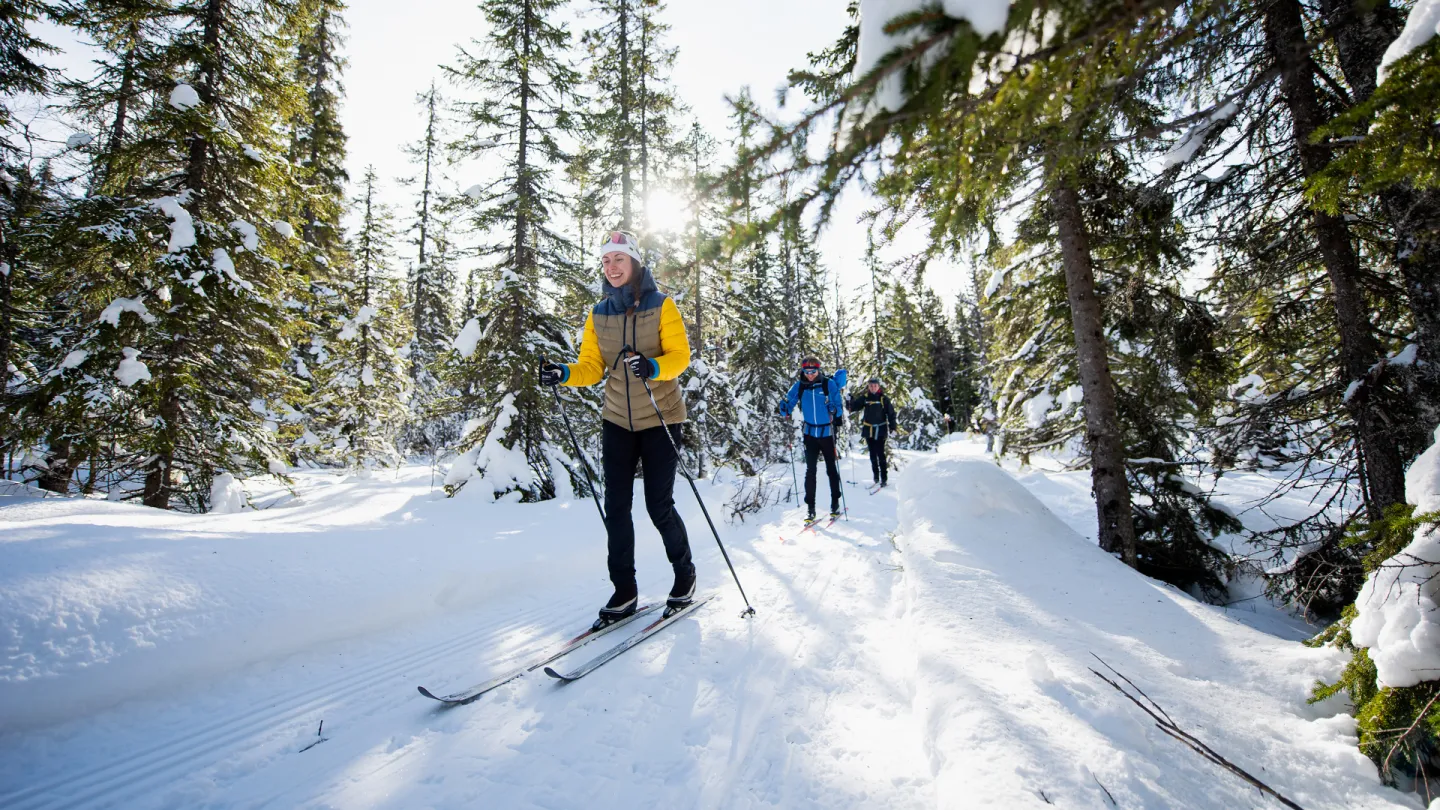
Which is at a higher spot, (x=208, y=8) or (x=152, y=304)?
(x=208, y=8)

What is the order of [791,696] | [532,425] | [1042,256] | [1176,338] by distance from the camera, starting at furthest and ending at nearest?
[532,425]
[1042,256]
[1176,338]
[791,696]

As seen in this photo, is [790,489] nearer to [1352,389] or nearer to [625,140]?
[1352,389]

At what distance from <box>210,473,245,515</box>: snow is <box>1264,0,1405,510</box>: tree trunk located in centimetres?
1298

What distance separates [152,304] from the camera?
6777 mm

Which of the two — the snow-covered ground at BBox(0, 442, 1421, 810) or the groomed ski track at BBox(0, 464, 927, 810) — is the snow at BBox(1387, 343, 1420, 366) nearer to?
the snow-covered ground at BBox(0, 442, 1421, 810)

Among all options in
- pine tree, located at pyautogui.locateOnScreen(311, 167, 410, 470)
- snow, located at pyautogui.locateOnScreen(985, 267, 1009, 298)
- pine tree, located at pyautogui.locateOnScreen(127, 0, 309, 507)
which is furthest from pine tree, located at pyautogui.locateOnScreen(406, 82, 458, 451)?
snow, located at pyautogui.locateOnScreen(985, 267, 1009, 298)

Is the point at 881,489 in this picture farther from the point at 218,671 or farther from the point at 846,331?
the point at 846,331

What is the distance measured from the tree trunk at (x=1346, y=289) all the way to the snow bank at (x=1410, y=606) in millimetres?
2872

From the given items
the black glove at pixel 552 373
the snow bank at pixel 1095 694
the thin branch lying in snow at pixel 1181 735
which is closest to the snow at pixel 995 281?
the snow bank at pixel 1095 694

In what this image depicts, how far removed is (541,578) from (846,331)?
3113cm

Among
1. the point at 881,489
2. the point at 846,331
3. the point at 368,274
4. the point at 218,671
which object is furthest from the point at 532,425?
the point at 846,331

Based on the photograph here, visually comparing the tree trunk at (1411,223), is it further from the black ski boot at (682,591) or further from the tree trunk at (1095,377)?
the black ski boot at (682,591)

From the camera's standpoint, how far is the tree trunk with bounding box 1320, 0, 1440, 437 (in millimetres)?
2902

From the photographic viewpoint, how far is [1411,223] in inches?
117
